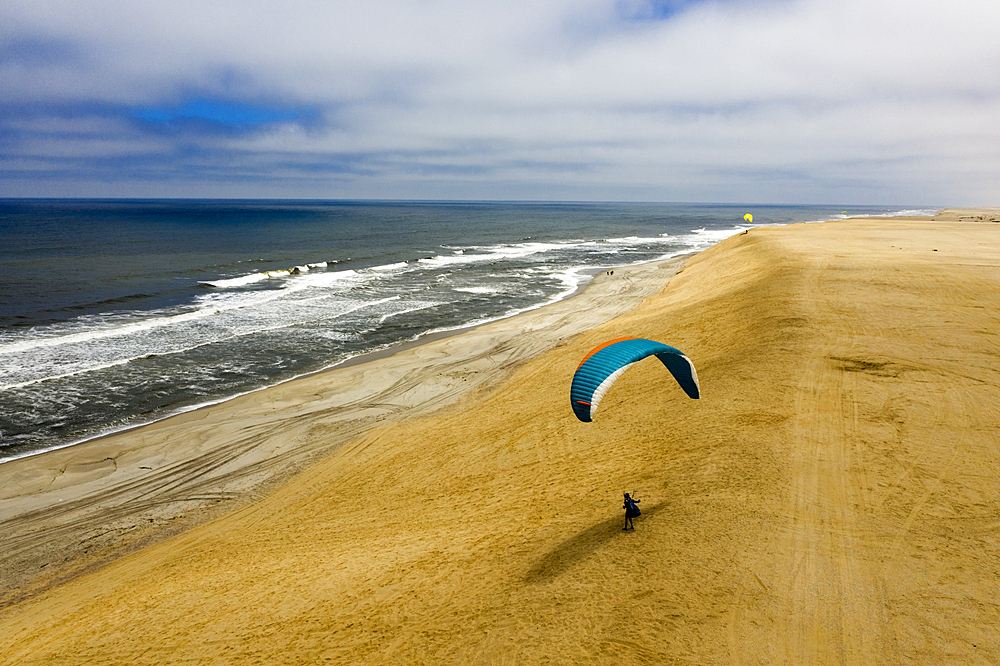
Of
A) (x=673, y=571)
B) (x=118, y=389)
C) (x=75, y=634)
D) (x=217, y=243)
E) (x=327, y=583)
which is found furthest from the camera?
(x=217, y=243)

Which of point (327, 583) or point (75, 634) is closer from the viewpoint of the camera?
point (75, 634)

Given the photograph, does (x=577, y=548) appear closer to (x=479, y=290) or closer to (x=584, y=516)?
(x=584, y=516)

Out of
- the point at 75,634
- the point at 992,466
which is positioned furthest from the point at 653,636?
the point at 75,634

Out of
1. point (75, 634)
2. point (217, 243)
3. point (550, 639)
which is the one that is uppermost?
point (217, 243)

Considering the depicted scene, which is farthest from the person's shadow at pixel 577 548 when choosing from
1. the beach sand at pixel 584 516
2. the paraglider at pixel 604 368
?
the paraglider at pixel 604 368

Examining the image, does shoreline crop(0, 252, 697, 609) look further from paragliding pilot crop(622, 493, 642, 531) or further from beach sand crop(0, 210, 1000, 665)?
paragliding pilot crop(622, 493, 642, 531)

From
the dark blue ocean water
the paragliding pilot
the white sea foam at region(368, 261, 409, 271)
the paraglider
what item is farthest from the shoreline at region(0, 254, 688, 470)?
the white sea foam at region(368, 261, 409, 271)

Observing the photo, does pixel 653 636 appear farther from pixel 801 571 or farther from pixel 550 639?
pixel 801 571
